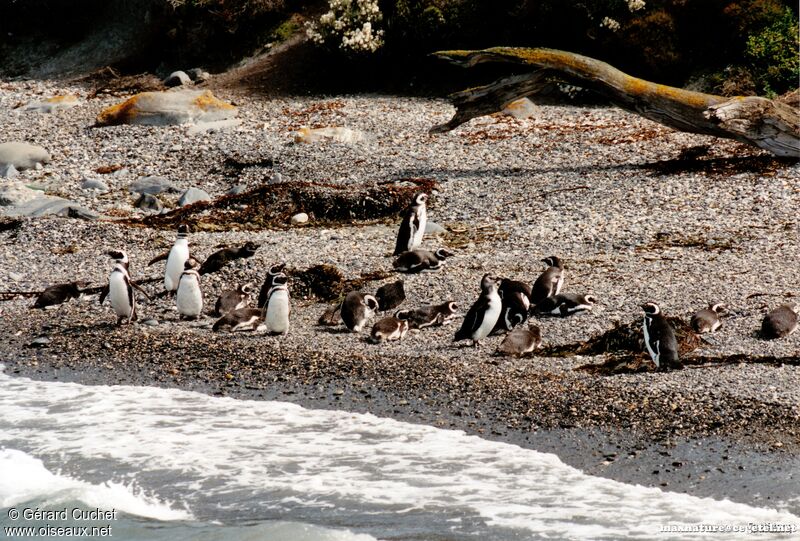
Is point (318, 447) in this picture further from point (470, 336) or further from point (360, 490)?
point (470, 336)

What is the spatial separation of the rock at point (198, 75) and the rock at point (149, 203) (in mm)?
8276

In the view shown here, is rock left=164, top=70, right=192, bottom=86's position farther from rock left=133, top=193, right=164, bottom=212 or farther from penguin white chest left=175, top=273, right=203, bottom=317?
penguin white chest left=175, top=273, right=203, bottom=317

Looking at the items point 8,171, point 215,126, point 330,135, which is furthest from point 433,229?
point 8,171

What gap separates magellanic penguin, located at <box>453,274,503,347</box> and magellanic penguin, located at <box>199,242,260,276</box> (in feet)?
11.1

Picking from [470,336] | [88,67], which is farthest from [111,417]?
[88,67]

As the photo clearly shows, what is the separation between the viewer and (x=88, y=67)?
2561cm

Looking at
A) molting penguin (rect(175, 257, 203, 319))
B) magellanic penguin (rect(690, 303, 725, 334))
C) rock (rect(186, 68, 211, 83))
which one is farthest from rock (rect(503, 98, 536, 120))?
magellanic penguin (rect(690, 303, 725, 334))

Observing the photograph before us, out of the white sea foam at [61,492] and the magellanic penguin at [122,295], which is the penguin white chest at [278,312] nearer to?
the magellanic penguin at [122,295]

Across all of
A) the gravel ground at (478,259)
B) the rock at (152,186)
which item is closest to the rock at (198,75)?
the gravel ground at (478,259)

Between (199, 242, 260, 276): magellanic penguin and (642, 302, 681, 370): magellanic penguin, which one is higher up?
(199, 242, 260, 276): magellanic penguin

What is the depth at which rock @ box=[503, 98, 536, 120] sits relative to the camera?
60.5 ft

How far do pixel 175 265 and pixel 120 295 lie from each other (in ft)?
2.91

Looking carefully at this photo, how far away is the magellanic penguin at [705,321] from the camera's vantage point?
930 cm

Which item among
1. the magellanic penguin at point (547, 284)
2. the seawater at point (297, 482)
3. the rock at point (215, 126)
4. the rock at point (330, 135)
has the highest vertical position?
the rock at point (215, 126)
